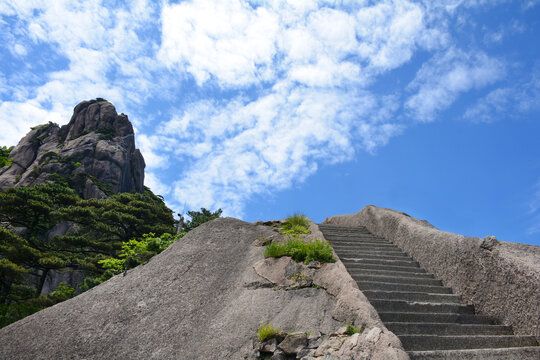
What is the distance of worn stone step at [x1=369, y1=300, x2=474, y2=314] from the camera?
490 centimetres

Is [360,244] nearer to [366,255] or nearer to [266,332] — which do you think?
[366,255]

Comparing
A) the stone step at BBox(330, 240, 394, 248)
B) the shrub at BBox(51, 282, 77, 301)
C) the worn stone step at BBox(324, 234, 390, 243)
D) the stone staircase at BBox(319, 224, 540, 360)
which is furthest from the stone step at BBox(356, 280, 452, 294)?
the shrub at BBox(51, 282, 77, 301)

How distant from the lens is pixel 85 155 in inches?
1539

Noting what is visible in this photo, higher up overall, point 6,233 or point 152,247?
point 6,233

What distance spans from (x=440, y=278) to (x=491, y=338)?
78.1 inches

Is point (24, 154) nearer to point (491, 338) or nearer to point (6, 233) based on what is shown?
point (6, 233)

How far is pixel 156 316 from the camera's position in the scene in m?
5.01

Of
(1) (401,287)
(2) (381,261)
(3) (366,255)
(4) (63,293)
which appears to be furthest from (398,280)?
(4) (63,293)

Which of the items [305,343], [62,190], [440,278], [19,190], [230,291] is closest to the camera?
[305,343]

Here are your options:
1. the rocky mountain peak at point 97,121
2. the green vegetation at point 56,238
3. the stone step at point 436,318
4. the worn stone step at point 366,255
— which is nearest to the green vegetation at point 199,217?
the green vegetation at point 56,238

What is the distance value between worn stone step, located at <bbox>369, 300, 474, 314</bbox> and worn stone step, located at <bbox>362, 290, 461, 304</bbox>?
19 cm

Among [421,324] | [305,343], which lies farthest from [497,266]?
[305,343]

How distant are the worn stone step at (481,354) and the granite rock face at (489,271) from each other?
0.66 meters

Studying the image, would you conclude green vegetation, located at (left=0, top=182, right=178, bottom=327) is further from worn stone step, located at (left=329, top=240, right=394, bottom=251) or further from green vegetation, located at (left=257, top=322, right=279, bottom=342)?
green vegetation, located at (left=257, top=322, right=279, bottom=342)
